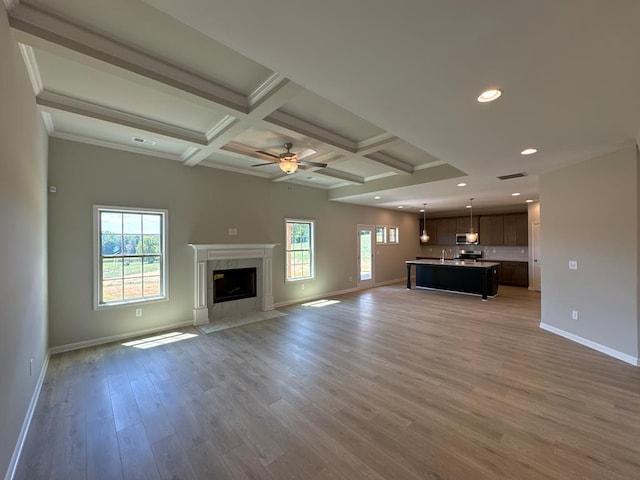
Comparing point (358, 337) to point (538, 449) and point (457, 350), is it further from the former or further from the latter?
point (538, 449)

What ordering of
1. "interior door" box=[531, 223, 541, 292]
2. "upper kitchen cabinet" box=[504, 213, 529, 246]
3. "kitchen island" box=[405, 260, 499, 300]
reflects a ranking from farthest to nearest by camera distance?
"upper kitchen cabinet" box=[504, 213, 529, 246], "interior door" box=[531, 223, 541, 292], "kitchen island" box=[405, 260, 499, 300]

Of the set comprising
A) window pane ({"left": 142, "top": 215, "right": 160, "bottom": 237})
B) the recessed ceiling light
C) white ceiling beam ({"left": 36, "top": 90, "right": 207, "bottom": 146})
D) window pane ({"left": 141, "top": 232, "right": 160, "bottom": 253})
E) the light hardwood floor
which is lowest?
the light hardwood floor

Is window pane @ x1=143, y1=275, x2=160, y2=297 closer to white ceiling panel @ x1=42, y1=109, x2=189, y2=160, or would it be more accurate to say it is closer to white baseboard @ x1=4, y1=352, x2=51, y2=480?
white baseboard @ x1=4, y1=352, x2=51, y2=480

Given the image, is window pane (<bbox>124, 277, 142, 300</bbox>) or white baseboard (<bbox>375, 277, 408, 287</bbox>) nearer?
window pane (<bbox>124, 277, 142, 300</bbox>)

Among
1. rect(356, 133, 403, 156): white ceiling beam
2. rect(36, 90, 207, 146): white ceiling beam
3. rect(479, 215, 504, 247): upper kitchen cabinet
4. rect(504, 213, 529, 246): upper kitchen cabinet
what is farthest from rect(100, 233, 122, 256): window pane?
rect(504, 213, 529, 246): upper kitchen cabinet

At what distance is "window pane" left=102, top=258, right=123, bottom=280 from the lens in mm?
4137

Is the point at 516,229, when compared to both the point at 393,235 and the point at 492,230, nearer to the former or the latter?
the point at 492,230

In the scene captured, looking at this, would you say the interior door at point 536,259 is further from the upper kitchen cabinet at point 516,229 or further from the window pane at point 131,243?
the window pane at point 131,243

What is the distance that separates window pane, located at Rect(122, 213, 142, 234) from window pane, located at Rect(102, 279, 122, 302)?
2.72 feet

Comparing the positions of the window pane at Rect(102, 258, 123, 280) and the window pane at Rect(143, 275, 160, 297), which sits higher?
the window pane at Rect(102, 258, 123, 280)

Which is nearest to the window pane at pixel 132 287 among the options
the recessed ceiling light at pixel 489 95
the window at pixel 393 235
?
the recessed ceiling light at pixel 489 95

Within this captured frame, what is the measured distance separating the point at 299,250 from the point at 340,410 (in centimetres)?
471

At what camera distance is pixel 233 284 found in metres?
5.67

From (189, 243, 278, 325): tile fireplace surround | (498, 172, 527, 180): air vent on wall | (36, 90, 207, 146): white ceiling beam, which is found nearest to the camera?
(36, 90, 207, 146): white ceiling beam
